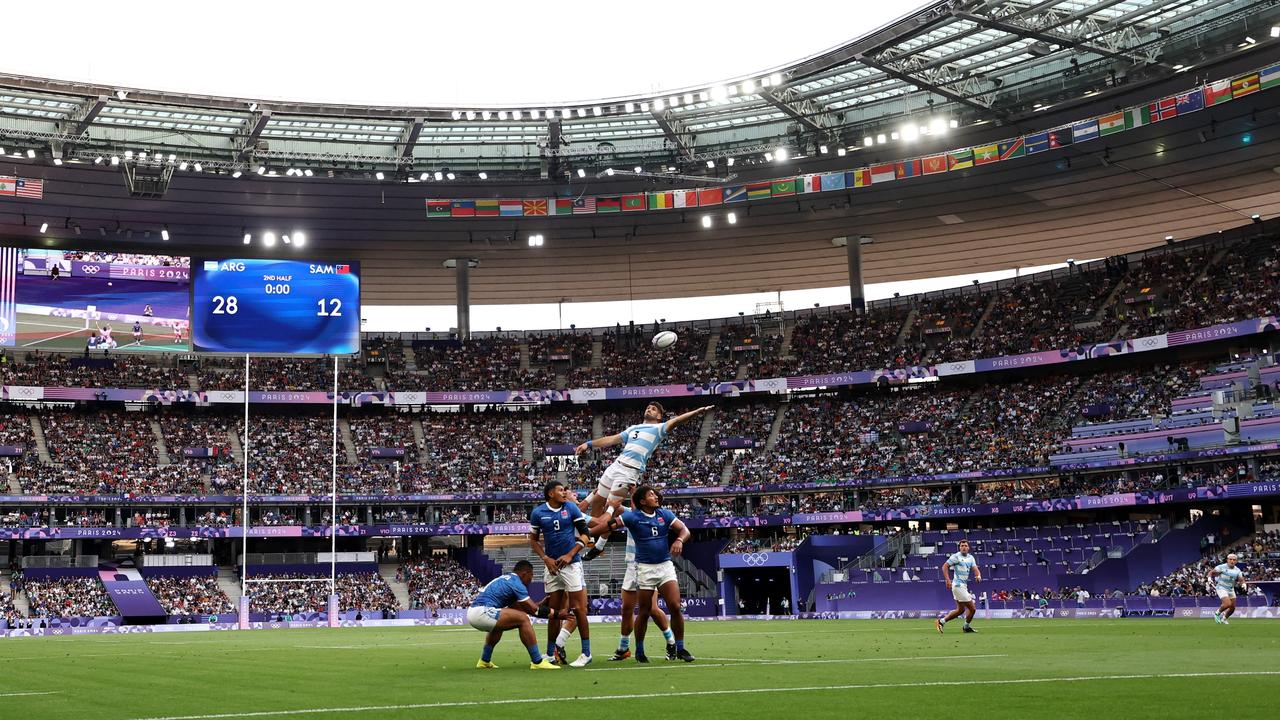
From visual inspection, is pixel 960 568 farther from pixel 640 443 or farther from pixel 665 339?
pixel 665 339

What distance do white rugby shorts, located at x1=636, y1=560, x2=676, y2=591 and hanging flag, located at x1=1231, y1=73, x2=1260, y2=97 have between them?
4165 cm

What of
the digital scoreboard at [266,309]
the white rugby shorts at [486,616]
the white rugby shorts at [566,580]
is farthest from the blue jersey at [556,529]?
the digital scoreboard at [266,309]

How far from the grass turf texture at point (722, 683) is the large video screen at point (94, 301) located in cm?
4932

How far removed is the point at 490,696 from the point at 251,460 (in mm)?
64243

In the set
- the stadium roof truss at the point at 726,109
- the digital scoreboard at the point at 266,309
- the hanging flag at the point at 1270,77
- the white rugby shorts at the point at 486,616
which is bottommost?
the white rugby shorts at the point at 486,616

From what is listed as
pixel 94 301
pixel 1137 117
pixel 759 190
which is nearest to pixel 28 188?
pixel 94 301

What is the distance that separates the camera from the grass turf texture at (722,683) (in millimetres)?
10445

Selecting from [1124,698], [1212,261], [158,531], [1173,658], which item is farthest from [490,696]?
[1212,261]

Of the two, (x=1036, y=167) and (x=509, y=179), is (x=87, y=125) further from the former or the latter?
(x=1036, y=167)

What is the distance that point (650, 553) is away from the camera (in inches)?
677

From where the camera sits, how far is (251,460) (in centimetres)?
7250

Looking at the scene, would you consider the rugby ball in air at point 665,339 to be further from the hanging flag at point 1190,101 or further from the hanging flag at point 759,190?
the hanging flag at point 1190,101

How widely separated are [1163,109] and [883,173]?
44.4 feet

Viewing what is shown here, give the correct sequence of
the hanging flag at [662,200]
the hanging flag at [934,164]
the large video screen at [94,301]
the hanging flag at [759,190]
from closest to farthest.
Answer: the hanging flag at [934,164] → the hanging flag at [759,190] → the hanging flag at [662,200] → the large video screen at [94,301]
